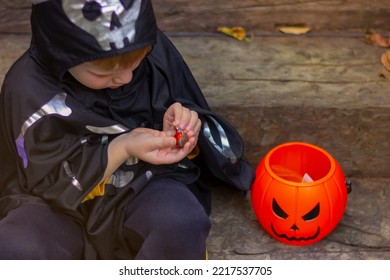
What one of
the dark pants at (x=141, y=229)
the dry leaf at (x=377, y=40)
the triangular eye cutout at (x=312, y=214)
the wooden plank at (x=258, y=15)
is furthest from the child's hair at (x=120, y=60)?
the dry leaf at (x=377, y=40)

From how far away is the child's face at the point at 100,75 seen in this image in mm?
2186

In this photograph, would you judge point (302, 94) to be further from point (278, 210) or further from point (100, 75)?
point (100, 75)

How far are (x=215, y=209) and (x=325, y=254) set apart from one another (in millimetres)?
488

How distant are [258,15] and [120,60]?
1.34 metres

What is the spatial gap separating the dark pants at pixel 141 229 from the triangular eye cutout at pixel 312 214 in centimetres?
44

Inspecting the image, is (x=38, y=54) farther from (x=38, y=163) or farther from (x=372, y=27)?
(x=372, y=27)

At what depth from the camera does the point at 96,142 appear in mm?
2395

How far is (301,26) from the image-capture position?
133 inches

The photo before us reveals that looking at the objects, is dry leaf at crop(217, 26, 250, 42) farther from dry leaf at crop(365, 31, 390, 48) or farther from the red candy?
the red candy

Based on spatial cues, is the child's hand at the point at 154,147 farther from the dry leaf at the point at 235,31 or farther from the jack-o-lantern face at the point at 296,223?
the dry leaf at the point at 235,31

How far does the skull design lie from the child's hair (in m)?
0.05

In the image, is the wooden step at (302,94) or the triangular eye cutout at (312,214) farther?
the wooden step at (302,94)

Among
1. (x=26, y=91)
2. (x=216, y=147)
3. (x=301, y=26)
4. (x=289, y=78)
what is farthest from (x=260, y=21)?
(x=26, y=91)

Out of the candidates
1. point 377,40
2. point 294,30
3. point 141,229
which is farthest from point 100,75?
point 377,40
